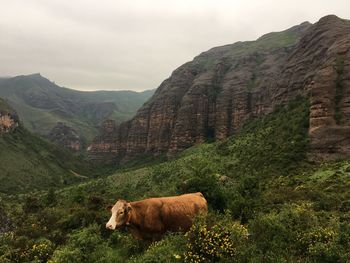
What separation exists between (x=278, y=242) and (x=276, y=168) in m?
44.3

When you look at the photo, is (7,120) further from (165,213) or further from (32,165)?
(165,213)

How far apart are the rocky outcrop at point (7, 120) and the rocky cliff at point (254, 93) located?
54.1m

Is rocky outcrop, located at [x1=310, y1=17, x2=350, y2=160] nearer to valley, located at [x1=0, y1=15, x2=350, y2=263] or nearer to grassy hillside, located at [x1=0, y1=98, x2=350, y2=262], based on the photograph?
valley, located at [x1=0, y1=15, x2=350, y2=263]

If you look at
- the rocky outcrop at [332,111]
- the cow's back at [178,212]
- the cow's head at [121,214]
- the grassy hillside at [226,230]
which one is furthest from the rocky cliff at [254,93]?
the cow's head at [121,214]

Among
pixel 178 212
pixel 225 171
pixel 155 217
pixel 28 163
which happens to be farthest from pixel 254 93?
pixel 155 217

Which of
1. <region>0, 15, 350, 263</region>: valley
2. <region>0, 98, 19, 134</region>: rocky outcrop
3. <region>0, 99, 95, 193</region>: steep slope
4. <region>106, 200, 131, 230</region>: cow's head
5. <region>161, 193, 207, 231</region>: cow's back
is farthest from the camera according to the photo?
<region>0, 98, 19, 134</region>: rocky outcrop

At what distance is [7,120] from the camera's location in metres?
175

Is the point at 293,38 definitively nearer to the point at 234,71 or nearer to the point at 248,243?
the point at 234,71

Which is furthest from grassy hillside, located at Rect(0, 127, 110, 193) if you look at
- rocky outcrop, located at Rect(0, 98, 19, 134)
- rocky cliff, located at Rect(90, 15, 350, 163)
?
rocky cliff, located at Rect(90, 15, 350, 163)

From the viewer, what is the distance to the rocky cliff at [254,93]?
6088 cm

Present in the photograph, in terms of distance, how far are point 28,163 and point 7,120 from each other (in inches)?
1575

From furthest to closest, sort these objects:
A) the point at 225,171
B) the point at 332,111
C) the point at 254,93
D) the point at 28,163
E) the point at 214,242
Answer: the point at 28,163, the point at 254,93, the point at 225,171, the point at 332,111, the point at 214,242

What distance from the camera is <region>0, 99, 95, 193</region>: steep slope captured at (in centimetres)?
12782

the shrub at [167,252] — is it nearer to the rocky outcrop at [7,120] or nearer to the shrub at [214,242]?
the shrub at [214,242]
